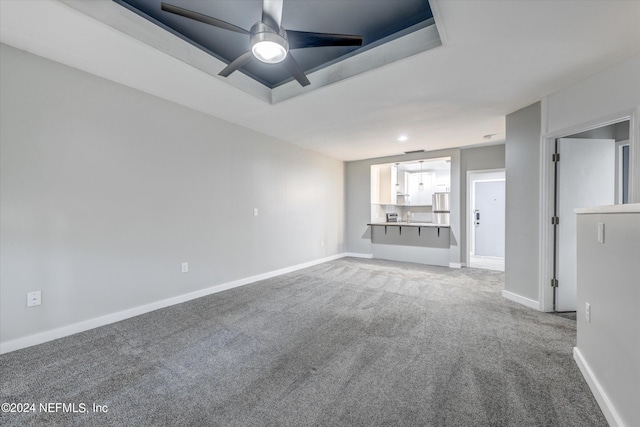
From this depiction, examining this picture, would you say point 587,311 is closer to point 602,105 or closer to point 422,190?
point 602,105

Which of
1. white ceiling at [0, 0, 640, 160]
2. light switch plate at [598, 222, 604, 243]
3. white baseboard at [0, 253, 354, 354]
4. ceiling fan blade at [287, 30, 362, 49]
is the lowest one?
white baseboard at [0, 253, 354, 354]

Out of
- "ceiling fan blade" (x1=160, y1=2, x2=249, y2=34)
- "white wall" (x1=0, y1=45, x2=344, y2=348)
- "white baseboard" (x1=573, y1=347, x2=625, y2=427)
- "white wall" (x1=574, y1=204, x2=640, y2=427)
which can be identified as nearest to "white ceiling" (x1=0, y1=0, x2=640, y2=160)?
"white wall" (x1=0, y1=45, x2=344, y2=348)

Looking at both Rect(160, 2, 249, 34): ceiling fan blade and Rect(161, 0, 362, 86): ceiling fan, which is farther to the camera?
Rect(161, 0, 362, 86): ceiling fan

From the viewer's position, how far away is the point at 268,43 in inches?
71.6

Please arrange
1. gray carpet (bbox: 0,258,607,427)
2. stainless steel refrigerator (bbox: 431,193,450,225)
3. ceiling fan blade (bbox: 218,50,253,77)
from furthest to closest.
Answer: stainless steel refrigerator (bbox: 431,193,450,225) < ceiling fan blade (bbox: 218,50,253,77) < gray carpet (bbox: 0,258,607,427)

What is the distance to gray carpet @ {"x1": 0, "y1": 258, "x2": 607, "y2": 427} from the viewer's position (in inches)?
57.8

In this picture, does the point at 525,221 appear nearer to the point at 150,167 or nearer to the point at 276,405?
the point at 276,405

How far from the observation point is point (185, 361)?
78.7 inches

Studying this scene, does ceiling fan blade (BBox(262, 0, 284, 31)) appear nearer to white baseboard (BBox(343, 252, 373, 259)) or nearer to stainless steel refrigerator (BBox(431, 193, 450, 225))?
white baseboard (BBox(343, 252, 373, 259))

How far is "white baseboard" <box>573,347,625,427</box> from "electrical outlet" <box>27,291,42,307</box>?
409cm

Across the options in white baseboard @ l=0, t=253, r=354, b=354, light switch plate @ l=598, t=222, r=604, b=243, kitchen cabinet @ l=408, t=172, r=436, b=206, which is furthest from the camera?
kitchen cabinet @ l=408, t=172, r=436, b=206

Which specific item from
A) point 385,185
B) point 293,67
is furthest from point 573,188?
point 385,185

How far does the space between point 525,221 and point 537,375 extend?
6.73ft

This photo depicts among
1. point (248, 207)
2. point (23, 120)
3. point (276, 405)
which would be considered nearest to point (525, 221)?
point (276, 405)
